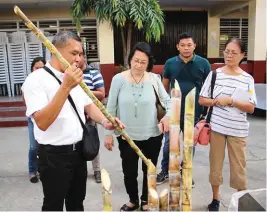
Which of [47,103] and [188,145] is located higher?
[47,103]

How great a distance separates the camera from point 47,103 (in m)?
1.63

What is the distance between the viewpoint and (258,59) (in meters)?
8.20

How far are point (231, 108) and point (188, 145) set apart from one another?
1.39 meters

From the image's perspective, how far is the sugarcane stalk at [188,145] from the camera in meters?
1.22

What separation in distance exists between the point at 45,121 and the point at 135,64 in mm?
1097

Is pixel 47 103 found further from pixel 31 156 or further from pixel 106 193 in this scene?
pixel 31 156

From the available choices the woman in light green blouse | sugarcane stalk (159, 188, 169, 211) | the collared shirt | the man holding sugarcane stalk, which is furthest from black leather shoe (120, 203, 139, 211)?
sugarcane stalk (159, 188, 169, 211)

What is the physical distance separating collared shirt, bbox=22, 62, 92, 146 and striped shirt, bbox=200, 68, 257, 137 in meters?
1.20

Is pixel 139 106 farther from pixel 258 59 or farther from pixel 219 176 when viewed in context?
pixel 258 59

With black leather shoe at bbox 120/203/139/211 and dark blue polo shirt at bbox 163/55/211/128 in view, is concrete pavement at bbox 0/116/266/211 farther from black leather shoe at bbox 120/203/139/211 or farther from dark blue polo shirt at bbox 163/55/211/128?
dark blue polo shirt at bbox 163/55/211/128

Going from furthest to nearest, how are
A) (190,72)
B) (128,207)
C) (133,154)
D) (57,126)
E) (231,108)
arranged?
(190,72) < (128,207) < (133,154) < (231,108) < (57,126)

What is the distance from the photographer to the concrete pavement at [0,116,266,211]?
9.86 feet

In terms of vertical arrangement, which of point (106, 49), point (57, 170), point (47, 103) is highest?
point (106, 49)

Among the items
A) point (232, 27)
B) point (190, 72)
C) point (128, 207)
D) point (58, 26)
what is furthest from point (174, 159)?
point (232, 27)
